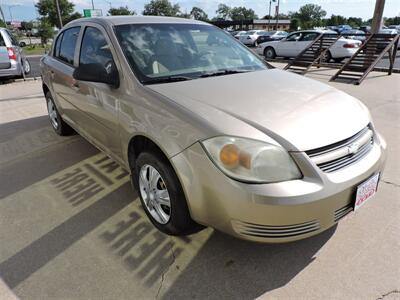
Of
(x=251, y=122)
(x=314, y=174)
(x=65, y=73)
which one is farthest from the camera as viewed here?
(x=65, y=73)

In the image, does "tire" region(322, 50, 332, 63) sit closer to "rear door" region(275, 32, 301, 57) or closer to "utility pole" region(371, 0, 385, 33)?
"rear door" region(275, 32, 301, 57)

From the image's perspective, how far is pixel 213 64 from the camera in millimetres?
2891

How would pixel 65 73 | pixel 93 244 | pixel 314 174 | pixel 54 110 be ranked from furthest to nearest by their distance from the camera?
pixel 54 110
pixel 65 73
pixel 93 244
pixel 314 174

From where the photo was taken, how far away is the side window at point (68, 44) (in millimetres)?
3549

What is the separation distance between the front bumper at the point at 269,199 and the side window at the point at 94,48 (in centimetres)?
138

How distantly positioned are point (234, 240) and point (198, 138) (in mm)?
929

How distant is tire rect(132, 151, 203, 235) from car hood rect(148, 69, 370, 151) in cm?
45

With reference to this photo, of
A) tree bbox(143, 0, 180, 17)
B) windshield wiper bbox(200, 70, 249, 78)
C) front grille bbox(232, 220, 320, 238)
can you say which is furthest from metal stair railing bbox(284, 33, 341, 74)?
tree bbox(143, 0, 180, 17)

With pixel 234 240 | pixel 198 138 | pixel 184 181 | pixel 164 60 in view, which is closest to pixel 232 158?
pixel 198 138

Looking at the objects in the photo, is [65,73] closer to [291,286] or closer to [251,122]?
[251,122]

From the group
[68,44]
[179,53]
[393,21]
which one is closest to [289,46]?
[68,44]

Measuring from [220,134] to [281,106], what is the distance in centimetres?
57

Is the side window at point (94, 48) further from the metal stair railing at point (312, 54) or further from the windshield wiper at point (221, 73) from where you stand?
the metal stair railing at point (312, 54)

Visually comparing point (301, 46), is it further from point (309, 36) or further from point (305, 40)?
point (309, 36)
